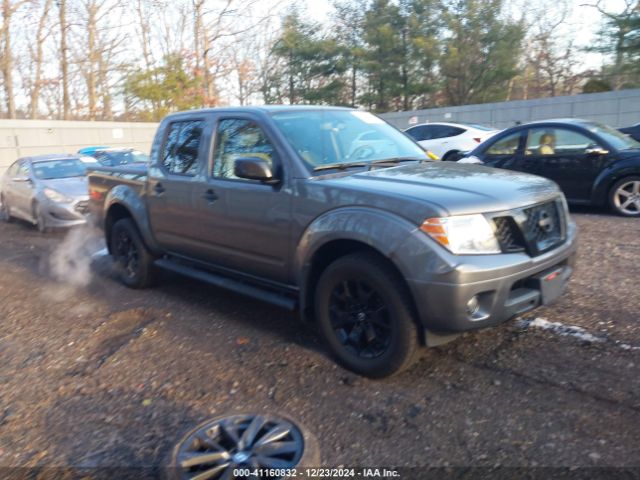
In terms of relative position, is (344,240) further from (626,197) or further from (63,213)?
(63,213)

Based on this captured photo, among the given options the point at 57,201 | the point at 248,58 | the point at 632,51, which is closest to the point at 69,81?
the point at 248,58

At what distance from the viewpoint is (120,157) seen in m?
14.3

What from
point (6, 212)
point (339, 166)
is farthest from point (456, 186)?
point (6, 212)

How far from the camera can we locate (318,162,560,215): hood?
10.9ft

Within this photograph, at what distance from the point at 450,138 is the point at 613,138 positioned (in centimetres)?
651

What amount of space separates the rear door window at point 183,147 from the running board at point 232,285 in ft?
2.94

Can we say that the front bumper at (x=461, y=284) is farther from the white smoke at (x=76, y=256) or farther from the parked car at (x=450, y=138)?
the parked car at (x=450, y=138)

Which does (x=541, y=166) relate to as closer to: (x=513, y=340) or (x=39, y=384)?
(x=513, y=340)

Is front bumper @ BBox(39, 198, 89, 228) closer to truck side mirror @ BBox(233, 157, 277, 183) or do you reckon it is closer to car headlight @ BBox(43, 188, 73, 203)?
car headlight @ BBox(43, 188, 73, 203)

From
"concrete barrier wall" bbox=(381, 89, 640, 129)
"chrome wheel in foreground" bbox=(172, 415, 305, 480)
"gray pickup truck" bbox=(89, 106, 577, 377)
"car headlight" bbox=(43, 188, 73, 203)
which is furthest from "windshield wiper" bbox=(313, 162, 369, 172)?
Result: "concrete barrier wall" bbox=(381, 89, 640, 129)

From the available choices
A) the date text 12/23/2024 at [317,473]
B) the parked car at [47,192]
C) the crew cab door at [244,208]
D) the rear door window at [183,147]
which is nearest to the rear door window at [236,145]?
the crew cab door at [244,208]

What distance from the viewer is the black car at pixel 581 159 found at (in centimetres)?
812

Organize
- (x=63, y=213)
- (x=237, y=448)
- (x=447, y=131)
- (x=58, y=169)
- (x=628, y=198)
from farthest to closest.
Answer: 1. (x=447, y=131)
2. (x=58, y=169)
3. (x=63, y=213)
4. (x=628, y=198)
5. (x=237, y=448)

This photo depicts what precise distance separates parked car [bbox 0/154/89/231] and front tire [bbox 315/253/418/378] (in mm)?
7230
